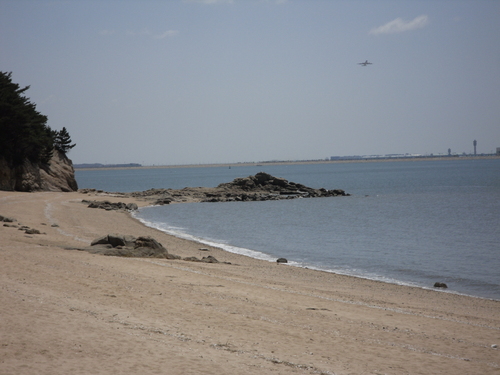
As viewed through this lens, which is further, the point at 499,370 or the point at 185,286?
the point at 185,286

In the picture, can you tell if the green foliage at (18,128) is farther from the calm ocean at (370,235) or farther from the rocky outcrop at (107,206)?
the calm ocean at (370,235)

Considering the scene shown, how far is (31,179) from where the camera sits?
182 feet

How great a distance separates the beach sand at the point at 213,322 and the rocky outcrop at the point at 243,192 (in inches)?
2052

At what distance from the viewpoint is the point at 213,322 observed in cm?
1104

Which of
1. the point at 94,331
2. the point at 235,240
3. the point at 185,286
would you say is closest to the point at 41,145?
the point at 235,240

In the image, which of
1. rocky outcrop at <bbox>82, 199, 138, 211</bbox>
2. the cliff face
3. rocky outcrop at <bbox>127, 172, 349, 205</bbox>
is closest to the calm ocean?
rocky outcrop at <bbox>82, 199, 138, 211</bbox>

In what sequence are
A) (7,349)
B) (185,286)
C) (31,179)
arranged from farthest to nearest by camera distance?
(31,179) → (185,286) → (7,349)

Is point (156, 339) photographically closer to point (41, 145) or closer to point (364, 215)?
point (364, 215)

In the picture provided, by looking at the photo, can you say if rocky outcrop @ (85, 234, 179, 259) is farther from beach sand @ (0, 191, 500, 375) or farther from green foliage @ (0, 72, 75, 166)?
green foliage @ (0, 72, 75, 166)

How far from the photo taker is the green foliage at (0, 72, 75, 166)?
50.4 m

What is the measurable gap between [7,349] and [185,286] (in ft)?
23.1

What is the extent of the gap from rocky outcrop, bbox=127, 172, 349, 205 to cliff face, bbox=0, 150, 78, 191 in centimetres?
1066


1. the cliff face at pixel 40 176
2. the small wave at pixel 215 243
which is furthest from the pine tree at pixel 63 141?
the small wave at pixel 215 243

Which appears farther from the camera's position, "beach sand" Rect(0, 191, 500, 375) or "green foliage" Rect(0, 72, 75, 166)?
"green foliage" Rect(0, 72, 75, 166)
